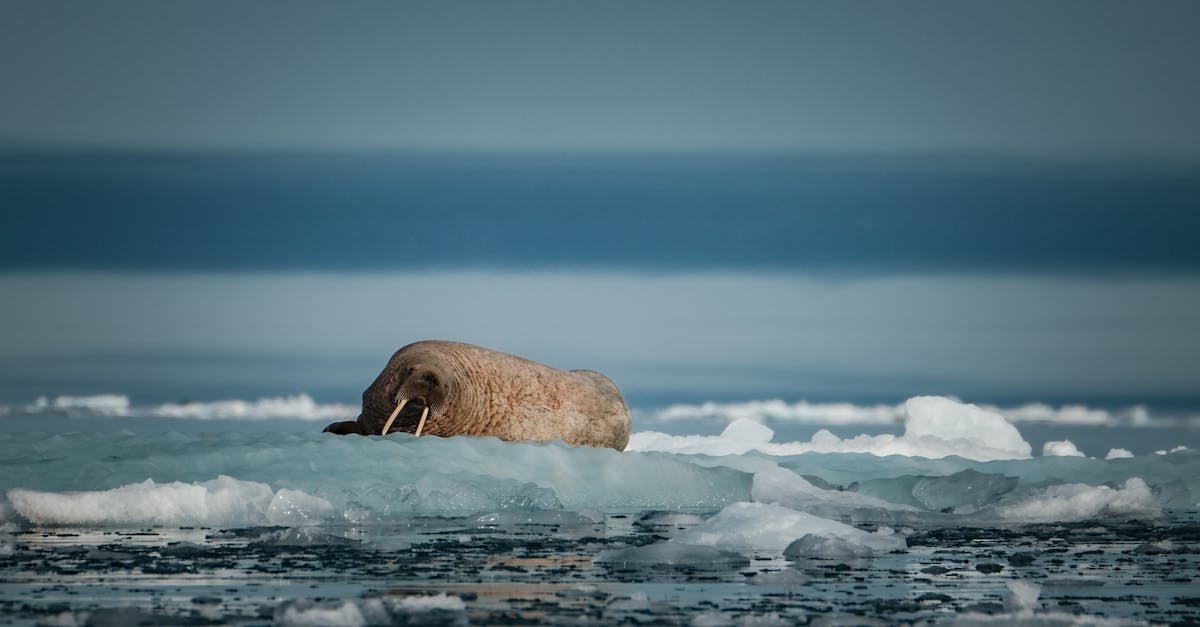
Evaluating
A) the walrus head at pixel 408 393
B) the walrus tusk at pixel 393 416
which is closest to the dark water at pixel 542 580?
the walrus tusk at pixel 393 416

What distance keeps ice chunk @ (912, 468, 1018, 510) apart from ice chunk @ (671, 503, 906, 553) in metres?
4.16

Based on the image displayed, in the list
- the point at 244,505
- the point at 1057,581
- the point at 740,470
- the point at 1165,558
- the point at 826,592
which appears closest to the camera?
the point at 826,592

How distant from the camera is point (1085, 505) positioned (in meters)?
12.4

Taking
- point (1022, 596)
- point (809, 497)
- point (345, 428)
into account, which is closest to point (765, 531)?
point (1022, 596)

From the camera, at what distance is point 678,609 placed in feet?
19.8

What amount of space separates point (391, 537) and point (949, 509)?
20.0 feet

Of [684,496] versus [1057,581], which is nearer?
[1057,581]

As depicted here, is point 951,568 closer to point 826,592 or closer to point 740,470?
point 826,592

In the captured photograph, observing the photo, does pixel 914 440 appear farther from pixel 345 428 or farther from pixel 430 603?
pixel 430 603

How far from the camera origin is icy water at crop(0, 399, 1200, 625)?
6141 millimetres

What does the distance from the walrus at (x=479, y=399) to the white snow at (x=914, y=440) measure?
441 cm

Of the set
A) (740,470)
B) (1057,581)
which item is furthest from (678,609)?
(740,470)

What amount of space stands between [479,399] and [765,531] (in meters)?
7.34

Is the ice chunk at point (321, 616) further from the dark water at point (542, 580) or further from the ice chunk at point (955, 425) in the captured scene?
the ice chunk at point (955, 425)
